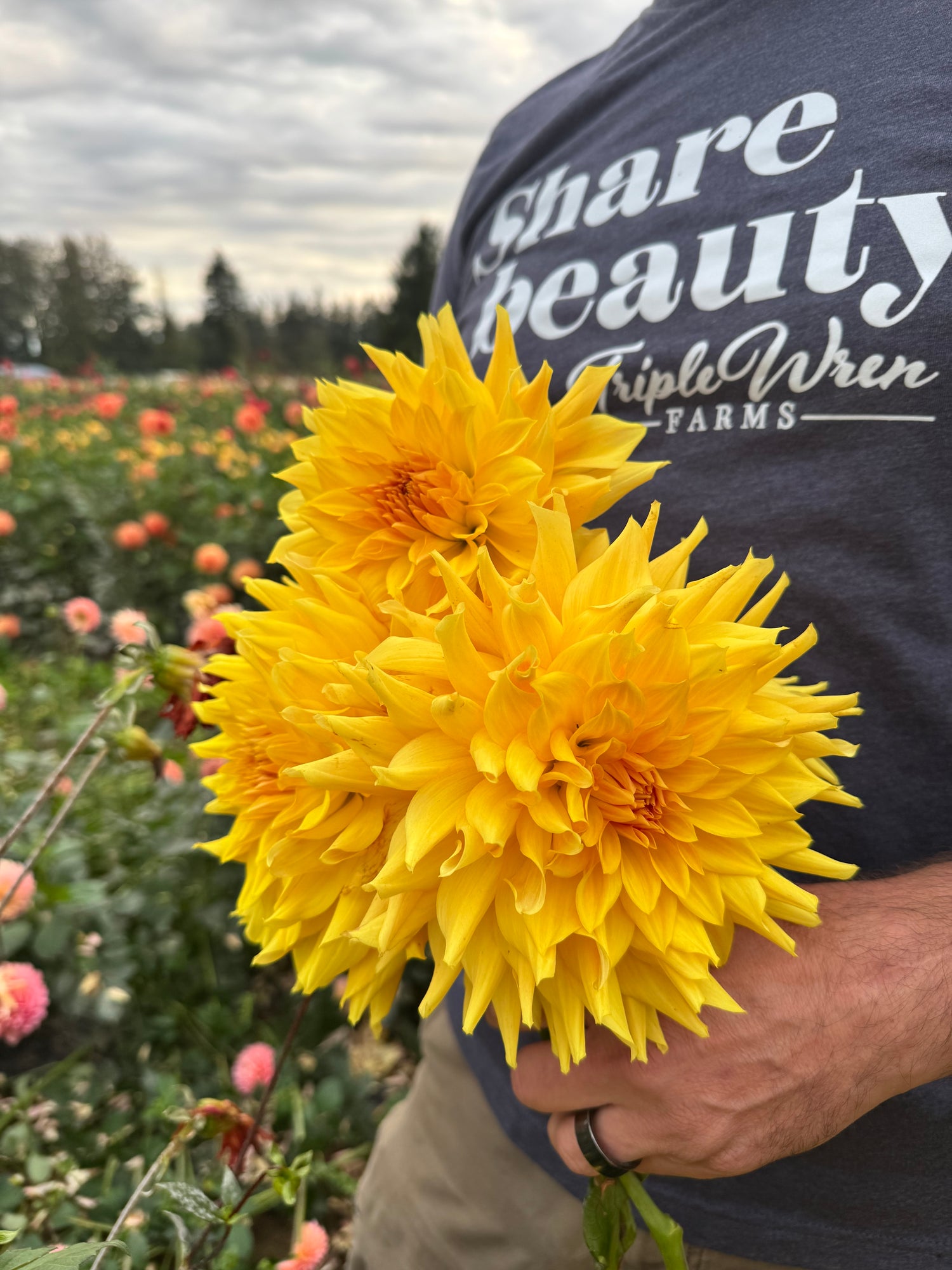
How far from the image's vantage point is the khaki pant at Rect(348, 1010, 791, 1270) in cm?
119

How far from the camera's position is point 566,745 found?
578mm

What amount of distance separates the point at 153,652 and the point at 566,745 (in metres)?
0.71

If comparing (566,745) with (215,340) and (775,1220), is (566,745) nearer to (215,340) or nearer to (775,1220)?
(775,1220)

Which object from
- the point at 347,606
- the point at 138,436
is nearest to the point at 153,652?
the point at 347,606

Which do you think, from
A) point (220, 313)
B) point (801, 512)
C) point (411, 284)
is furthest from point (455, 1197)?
point (220, 313)

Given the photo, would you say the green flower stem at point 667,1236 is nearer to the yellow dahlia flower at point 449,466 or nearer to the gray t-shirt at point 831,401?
the gray t-shirt at point 831,401

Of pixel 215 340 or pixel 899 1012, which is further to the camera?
pixel 215 340

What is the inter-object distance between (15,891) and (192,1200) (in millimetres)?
670

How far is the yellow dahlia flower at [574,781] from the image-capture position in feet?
1.85

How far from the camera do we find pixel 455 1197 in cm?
130

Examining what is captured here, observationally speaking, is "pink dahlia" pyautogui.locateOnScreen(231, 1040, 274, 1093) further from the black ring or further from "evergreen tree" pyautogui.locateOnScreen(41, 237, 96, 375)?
"evergreen tree" pyautogui.locateOnScreen(41, 237, 96, 375)

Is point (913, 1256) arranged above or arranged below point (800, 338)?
below

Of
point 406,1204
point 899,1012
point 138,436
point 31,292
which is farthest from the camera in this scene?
point 31,292

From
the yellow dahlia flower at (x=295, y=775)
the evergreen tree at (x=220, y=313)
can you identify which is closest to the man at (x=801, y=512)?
the yellow dahlia flower at (x=295, y=775)
